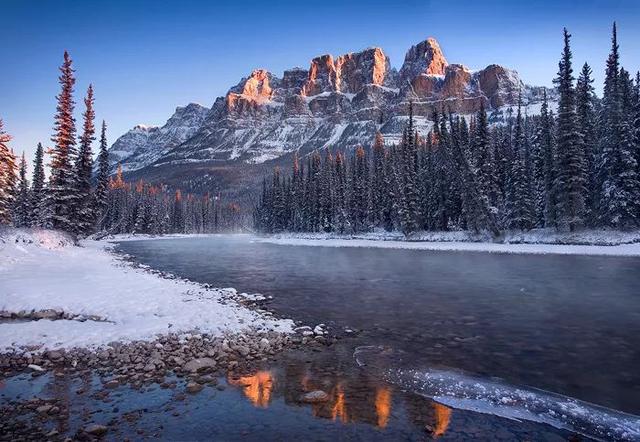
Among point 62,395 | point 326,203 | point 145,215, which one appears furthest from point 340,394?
point 145,215

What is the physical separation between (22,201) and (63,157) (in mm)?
58621

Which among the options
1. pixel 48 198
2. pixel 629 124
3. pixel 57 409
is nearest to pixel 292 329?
pixel 57 409

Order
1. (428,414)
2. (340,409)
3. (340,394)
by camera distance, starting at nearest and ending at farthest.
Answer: (428,414) → (340,409) → (340,394)

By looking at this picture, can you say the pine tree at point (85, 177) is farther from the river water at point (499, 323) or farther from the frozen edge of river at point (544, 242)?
the frozen edge of river at point (544, 242)

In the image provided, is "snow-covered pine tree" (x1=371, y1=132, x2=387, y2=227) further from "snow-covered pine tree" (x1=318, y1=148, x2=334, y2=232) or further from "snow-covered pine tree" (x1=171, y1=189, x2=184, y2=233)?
"snow-covered pine tree" (x1=171, y1=189, x2=184, y2=233)

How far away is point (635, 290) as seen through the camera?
21.1 metres

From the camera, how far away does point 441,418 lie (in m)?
7.87

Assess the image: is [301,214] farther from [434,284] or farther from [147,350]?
[147,350]

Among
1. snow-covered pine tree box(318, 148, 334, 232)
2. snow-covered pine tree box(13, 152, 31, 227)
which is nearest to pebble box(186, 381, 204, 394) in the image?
snow-covered pine tree box(318, 148, 334, 232)

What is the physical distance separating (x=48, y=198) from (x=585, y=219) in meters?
64.0

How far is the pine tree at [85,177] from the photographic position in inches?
2041

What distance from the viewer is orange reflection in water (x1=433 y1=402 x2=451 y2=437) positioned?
730cm

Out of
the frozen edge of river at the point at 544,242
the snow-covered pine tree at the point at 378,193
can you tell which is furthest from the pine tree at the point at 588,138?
the snow-covered pine tree at the point at 378,193

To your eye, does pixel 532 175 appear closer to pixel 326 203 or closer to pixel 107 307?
pixel 326 203
